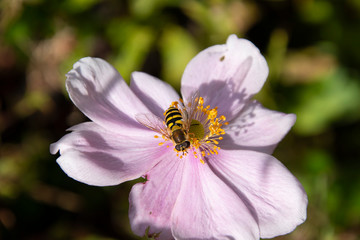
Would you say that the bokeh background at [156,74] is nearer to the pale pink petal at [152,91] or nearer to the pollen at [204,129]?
the pale pink petal at [152,91]

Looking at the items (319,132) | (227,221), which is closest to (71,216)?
(227,221)

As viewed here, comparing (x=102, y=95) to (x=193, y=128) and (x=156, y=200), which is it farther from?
(x=156, y=200)

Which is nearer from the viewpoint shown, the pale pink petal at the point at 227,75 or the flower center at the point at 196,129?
the flower center at the point at 196,129

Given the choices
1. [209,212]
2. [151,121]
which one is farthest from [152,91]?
[209,212]

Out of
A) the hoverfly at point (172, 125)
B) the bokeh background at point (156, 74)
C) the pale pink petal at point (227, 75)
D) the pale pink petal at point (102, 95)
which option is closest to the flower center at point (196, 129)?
the hoverfly at point (172, 125)

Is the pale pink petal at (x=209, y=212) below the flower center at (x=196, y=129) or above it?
below

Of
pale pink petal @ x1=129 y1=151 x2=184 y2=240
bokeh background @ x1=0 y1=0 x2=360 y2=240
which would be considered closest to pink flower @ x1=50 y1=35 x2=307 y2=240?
pale pink petal @ x1=129 y1=151 x2=184 y2=240

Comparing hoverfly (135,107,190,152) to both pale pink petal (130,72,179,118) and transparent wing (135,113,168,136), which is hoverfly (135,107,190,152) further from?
pale pink petal (130,72,179,118)
